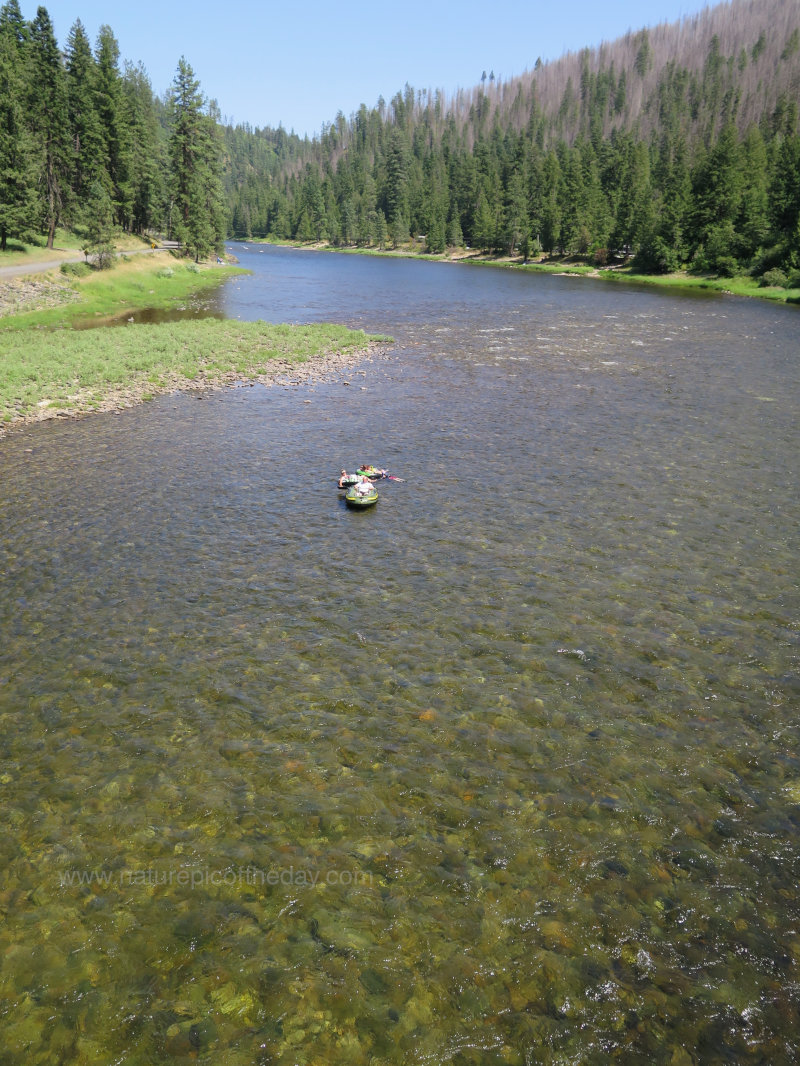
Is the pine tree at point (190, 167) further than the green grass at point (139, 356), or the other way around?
the pine tree at point (190, 167)

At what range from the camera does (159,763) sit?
12.8 m

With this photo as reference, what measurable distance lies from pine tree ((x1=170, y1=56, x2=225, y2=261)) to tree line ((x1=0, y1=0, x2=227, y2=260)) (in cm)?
17

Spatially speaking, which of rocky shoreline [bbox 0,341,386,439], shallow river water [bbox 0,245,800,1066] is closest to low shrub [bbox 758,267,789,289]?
rocky shoreline [bbox 0,341,386,439]

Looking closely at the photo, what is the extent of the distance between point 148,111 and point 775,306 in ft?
529

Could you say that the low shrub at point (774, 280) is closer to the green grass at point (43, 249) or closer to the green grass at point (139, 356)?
the green grass at point (139, 356)

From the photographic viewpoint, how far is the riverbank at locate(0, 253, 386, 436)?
36.8m

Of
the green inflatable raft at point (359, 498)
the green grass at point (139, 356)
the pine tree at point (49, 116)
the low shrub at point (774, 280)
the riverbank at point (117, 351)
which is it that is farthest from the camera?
the low shrub at point (774, 280)

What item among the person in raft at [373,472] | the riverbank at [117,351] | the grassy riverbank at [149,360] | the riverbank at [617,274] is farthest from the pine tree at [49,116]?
the riverbank at [617,274]

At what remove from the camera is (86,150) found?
318 feet

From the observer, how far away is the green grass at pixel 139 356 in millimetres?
36531

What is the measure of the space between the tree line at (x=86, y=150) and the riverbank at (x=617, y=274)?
72486 mm

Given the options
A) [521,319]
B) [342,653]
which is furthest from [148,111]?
[342,653]

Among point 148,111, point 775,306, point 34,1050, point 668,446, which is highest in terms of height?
point 148,111

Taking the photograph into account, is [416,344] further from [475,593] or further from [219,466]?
[475,593]
